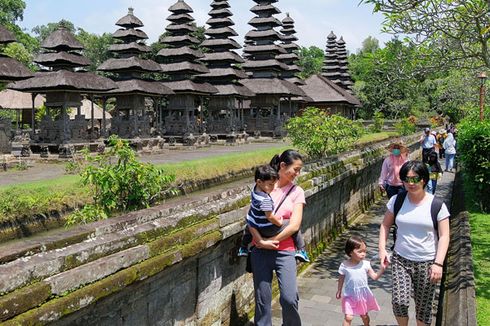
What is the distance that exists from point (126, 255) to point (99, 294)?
38 centimetres

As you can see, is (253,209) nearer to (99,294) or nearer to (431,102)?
(99,294)

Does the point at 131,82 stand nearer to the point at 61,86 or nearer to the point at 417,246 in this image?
the point at 61,86

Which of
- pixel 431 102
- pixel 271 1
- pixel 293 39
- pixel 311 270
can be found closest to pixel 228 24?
pixel 271 1

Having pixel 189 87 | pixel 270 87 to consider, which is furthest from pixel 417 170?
pixel 270 87

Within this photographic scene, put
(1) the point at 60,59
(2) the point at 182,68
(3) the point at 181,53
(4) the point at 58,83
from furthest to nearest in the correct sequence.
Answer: (3) the point at 181,53 < (2) the point at 182,68 < (1) the point at 60,59 < (4) the point at 58,83

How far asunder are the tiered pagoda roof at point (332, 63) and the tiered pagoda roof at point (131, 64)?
37876mm

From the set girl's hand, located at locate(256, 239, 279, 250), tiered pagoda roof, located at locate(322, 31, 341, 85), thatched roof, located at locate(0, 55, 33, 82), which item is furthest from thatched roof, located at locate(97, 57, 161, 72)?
tiered pagoda roof, located at locate(322, 31, 341, 85)

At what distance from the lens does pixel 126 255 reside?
327 cm

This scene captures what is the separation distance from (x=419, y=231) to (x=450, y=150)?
631 inches

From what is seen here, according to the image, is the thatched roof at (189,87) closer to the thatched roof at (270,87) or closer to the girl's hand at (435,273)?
the thatched roof at (270,87)

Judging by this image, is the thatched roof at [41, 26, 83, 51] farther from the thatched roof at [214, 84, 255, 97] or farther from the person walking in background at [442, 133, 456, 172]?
the person walking in background at [442, 133, 456, 172]

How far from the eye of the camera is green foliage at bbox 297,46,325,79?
274 ft

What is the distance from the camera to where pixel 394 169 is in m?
7.71

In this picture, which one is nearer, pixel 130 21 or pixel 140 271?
Answer: pixel 140 271
